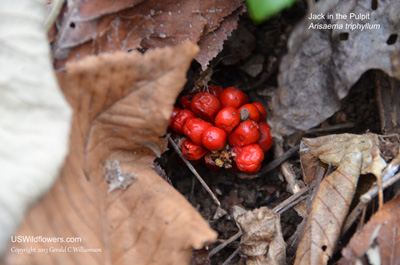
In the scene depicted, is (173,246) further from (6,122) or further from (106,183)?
(6,122)

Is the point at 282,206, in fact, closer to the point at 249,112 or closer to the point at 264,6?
the point at 249,112

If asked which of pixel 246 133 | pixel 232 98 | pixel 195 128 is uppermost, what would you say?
pixel 232 98

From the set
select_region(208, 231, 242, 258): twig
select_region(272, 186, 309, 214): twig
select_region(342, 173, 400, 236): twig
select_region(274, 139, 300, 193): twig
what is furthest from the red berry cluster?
select_region(342, 173, 400, 236): twig

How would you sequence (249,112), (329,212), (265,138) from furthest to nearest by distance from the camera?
1. (265,138)
2. (249,112)
3. (329,212)

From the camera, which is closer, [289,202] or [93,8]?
[93,8]

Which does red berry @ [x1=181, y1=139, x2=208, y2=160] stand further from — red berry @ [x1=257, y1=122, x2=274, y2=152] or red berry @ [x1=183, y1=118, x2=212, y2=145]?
red berry @ [x1=257, y1=122, x2=274, y2=152]

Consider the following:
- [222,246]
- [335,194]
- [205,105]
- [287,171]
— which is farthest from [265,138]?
[222,246]

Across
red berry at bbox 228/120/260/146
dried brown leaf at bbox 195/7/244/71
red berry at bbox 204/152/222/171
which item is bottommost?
red berry at bbox 204/152/222/171
